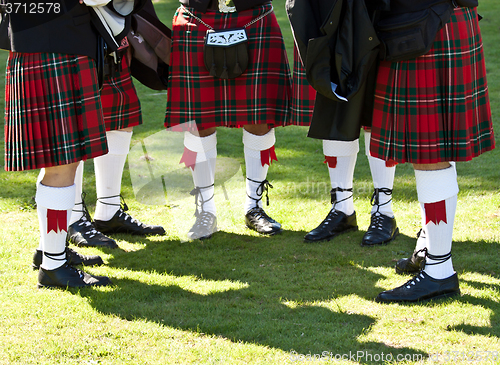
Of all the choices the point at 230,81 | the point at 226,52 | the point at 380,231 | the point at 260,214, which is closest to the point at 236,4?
the point at 226,52

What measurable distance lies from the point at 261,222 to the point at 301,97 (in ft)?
2.23

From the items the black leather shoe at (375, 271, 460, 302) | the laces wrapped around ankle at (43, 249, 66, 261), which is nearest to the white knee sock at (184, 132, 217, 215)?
the laces wrapped around ankle at (43, 249, 66, 261)

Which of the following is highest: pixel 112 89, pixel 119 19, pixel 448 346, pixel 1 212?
pixel 119 19

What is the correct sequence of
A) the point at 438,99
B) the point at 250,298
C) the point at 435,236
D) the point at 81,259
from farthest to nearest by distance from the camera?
the point at 81,259
the point at 250,298
the point at 435,236
the point at 438,99

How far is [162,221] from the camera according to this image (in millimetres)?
3039

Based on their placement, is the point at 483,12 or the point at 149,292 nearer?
the point at 149,292

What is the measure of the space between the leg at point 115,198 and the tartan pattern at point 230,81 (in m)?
0.27

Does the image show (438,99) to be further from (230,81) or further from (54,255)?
(54,255)

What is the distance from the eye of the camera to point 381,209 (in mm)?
2742

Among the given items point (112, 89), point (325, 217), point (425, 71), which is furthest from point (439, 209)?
point (112, 89)

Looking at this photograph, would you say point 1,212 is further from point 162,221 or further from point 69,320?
point 69,320

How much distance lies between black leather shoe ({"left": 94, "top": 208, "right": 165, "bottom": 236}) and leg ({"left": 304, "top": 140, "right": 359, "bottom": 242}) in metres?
0.79

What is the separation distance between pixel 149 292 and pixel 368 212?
143 cm

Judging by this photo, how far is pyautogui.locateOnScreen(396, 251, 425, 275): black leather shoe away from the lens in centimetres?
226
